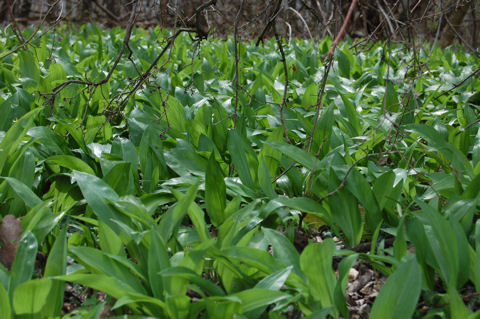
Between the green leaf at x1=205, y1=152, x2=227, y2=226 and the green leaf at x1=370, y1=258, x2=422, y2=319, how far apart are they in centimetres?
61

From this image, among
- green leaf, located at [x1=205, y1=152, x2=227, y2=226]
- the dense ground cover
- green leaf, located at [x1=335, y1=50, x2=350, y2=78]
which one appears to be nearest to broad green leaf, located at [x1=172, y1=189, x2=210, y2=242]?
the dense ground cover

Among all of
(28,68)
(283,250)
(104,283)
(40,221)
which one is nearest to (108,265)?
(104,283)

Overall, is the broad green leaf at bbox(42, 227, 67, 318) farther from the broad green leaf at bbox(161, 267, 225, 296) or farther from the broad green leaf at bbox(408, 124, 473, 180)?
the broad green leaf at bbox(408, 124, 473, 180)

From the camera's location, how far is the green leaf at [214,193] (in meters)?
1.58

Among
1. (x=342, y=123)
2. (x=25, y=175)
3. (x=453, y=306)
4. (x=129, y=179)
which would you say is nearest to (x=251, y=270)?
(x=453, y=306)

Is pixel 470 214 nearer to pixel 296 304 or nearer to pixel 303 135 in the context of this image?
pixel 296 304

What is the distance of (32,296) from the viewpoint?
3.55ft

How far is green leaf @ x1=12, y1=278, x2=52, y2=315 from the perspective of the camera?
42.1 inches

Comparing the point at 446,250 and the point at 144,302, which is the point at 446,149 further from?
the point at 144,302

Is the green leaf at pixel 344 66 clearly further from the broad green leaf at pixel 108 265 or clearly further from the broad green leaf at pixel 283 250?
the broad green leaf at pixel 108 265

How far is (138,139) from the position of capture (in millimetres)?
2277

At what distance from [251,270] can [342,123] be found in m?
1.36

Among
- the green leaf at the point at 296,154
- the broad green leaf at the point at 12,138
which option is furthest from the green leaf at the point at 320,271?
the broad green leaf at the point at 12,138

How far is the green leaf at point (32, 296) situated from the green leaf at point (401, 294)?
725 millimetres
